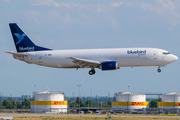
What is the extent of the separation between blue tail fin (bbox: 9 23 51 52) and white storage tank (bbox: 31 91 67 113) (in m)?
41.5

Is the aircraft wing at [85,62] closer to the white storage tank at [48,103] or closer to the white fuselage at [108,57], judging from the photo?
the white fuselage at [108,57]

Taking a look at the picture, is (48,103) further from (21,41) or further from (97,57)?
(97,57)

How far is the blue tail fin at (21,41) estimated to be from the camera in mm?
83375

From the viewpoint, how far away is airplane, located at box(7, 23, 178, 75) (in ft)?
244

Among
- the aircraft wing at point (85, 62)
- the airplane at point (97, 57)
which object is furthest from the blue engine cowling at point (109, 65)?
the aircraft wing at point (85, 62)

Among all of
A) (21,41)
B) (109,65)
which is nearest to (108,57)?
(109,65)

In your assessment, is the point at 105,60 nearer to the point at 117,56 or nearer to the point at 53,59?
the point at 117,56

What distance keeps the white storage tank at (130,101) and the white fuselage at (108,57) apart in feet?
176

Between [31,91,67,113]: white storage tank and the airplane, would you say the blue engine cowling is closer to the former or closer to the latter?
the airplane

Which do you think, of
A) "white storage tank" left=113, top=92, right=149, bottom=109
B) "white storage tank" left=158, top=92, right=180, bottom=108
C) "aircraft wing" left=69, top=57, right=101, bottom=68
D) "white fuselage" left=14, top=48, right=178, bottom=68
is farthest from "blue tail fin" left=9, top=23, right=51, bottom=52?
"white storage tank" left=158, top=92, right=180, bottom=108

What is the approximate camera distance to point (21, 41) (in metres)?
84.5

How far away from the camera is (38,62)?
264 feet

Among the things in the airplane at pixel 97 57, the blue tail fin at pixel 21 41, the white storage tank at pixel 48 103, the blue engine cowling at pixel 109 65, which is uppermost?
the blue tail fin at pixel 21 41

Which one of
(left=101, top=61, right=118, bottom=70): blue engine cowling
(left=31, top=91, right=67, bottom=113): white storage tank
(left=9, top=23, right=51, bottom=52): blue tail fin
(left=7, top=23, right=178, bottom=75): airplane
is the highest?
(left=9, top=23, right=51, bottom=52): blue tail fin
